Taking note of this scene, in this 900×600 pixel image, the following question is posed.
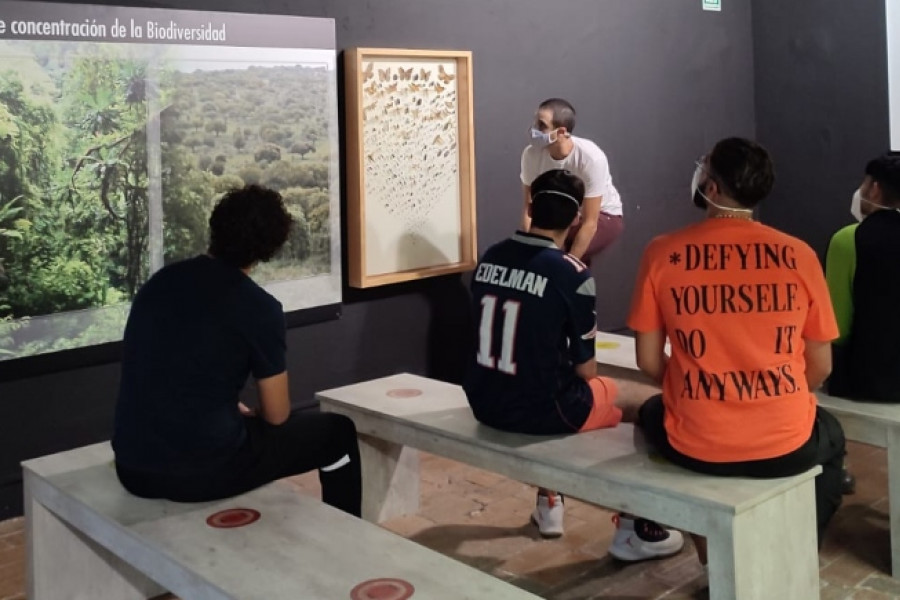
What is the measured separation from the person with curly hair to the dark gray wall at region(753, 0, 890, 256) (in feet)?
15.3

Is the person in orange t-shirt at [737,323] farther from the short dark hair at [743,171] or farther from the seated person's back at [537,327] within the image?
the seated person's back at [537,327]

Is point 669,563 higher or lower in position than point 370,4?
lower

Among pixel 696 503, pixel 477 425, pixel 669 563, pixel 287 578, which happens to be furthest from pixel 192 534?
pixel 669 563

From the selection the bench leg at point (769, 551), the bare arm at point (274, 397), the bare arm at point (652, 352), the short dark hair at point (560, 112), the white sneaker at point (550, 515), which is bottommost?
the white sneaker at point (550, 515)

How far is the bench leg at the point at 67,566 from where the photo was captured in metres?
2.90

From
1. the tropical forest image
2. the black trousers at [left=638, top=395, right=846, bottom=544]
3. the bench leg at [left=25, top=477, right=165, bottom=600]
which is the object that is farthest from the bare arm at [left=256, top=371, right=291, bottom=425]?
the tropical forest image

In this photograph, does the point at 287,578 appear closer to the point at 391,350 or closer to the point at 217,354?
the point at 217,354

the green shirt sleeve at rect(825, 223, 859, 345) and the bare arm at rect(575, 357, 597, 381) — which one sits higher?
the green shirt sleeve at rect(825, 223, 859, 345)

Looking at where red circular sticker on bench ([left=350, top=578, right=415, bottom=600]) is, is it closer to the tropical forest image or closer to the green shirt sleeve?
the green shirt sleeve

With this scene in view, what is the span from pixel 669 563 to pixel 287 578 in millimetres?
1438

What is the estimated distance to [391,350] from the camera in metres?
4.92

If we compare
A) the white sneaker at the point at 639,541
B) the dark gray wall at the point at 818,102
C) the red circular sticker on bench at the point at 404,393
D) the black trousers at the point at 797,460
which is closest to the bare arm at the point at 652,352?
the black trousers at the point at 797,460

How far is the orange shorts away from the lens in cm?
295

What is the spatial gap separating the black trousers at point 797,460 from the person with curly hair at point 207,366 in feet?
3.26
